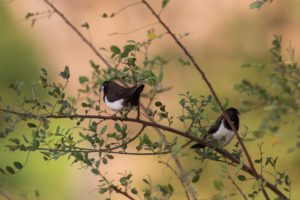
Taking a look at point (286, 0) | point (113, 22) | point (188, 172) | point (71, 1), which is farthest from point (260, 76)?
point (188, 172)

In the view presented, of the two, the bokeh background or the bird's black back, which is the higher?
the bokeh background

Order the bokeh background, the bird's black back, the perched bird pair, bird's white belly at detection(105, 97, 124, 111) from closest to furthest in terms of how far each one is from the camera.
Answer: the bird's black back
the perched bird pair
bird's white belly at detection(105, 97, 124, 111)
the bokeh background

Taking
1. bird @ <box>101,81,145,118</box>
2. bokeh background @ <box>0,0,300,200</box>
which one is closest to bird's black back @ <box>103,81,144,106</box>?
bird @ <box>101,81,145,118</box>

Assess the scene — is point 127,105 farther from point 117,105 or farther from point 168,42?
point 168,42

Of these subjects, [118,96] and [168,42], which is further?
[168,42]

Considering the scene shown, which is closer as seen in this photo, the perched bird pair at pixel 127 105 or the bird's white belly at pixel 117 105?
the perched bird pair at pixel 127 105

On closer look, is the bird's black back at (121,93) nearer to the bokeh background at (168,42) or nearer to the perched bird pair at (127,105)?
the perched bird pair at (127,105)

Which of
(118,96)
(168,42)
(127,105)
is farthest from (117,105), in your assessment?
(168,42)

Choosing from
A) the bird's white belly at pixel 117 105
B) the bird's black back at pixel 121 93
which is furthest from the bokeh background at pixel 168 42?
the bird's white belly at pixel 117 105

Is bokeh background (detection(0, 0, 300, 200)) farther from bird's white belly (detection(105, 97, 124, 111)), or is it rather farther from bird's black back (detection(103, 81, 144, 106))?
bird's white belly (detection(105, 97, 124, 111))

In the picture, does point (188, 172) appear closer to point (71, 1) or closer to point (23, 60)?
point (71, 1)

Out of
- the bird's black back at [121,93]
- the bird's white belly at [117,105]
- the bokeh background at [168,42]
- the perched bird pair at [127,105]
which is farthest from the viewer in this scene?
the bokeh background at [168,42]

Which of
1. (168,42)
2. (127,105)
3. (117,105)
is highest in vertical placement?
(168,42)

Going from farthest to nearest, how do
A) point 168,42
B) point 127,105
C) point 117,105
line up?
point 168,42 → point 117,105 → point 127,105
